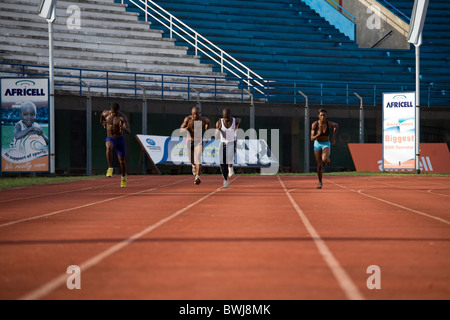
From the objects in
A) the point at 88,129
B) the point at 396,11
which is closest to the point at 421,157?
the point at 88,129

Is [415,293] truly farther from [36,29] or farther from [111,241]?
[36,29]

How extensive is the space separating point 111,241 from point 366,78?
96.7ft

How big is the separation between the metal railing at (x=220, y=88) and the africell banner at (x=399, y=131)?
3.50m

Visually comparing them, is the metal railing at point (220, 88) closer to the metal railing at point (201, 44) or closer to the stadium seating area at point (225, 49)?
the stadium seating area at point (225, 49)

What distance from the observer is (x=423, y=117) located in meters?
31.4

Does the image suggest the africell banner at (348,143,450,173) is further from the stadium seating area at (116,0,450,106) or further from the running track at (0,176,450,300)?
the running track at (0,176,450,300)

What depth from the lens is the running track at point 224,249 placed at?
4.47 meters

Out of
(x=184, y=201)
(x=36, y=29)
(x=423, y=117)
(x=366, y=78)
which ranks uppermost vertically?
(x=36, y=29)

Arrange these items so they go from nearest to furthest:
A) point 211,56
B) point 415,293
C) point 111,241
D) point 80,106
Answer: point 415,293 → point 111,241 → point 80,106 → point 211,56

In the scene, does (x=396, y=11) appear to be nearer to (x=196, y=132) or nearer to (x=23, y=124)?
(x=23, y=124)

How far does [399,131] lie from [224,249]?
21.6m

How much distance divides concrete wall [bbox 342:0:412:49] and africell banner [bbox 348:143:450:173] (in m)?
10.4

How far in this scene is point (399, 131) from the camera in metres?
26.7
